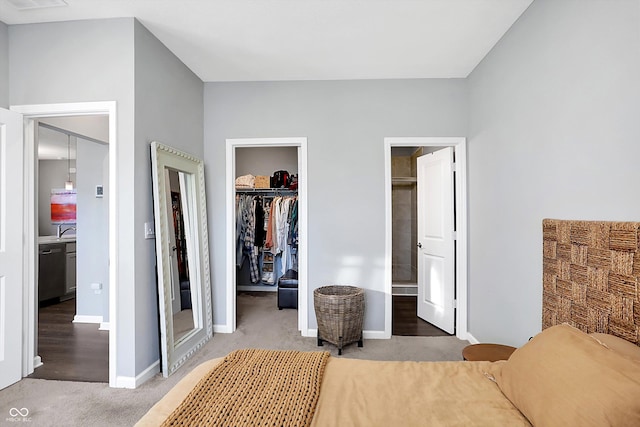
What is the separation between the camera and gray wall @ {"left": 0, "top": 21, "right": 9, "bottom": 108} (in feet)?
8.19

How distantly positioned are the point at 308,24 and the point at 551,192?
6.76ft

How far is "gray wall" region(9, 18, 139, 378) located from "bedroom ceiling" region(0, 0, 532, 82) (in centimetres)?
10

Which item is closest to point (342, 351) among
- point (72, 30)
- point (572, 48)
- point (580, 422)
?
point (580, 422)

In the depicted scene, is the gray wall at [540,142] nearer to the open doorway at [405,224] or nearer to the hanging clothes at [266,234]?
the open doorway at [405,224]

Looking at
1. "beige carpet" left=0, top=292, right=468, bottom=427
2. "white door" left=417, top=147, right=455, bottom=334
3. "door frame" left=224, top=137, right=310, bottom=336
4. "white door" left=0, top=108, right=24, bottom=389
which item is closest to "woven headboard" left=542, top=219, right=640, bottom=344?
"beige carpet" left=0, top=292, right=468, bottom=427

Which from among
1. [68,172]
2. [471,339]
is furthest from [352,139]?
[68,172]

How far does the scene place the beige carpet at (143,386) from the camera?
205 centimetres

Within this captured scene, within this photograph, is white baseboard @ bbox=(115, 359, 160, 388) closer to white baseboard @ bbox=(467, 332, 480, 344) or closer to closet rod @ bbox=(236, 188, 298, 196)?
white baseboard @ bbox=(467, 332, 480, 344)

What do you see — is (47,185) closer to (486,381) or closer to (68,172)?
(68,172)

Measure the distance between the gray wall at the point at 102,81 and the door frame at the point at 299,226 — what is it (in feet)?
3.38

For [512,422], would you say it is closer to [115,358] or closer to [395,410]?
[395,410]

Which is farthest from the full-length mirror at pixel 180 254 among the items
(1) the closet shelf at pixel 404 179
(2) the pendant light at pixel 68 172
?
(2) the pendant light at pixel 68 172

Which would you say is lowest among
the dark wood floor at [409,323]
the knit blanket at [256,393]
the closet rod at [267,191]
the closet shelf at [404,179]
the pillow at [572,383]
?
the dark wood floor at [409,323]

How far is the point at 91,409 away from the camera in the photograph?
6.97ft
